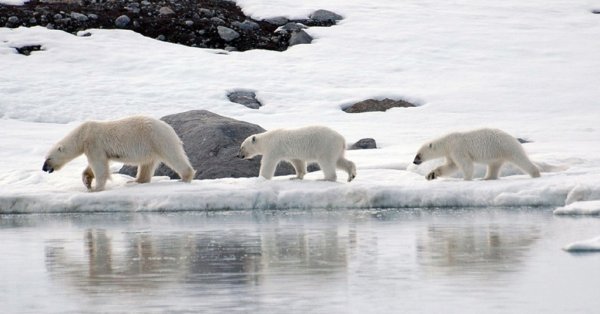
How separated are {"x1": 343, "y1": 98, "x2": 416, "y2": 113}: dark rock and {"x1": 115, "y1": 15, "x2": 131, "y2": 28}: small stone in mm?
14720

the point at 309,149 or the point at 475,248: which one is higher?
the point at 475,248

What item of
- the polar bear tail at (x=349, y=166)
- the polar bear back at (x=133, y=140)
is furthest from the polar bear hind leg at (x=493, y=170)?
the polar bear back at (x=133, y=140)

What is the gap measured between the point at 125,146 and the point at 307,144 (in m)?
2.64

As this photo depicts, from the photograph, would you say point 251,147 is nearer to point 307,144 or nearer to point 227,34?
point 307,144

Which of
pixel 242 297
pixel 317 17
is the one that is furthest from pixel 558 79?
pixel 242 297

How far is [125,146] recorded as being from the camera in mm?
16781

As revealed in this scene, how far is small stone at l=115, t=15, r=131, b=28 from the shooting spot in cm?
4472

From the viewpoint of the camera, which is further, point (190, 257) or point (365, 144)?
point (365, 144)

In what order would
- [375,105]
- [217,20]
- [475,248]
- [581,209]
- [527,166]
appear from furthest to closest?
[217,20], [375,105], [527,166], [581,209], [475,248]

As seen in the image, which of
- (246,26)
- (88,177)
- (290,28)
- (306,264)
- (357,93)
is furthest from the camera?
(290,28)

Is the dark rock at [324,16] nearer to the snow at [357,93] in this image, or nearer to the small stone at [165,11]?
the snow at [357,93]

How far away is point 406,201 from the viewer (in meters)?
15.6

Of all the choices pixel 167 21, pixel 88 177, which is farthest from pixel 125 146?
pixel 167 21

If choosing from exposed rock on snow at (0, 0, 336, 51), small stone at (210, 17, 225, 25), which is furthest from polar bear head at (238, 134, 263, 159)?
small stone at (210, 17, 225, 25)
